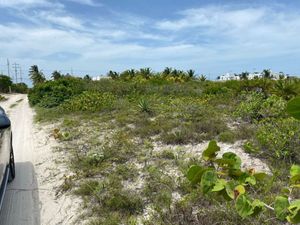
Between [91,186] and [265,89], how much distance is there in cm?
1142

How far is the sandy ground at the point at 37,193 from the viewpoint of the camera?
5016 millimetres

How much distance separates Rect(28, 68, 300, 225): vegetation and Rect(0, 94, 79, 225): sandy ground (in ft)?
0.96

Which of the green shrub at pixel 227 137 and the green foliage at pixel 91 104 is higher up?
the green shrub at pixel 227 137

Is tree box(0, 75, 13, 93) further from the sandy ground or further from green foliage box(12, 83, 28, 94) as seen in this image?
the sandy ground

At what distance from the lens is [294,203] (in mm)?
1077

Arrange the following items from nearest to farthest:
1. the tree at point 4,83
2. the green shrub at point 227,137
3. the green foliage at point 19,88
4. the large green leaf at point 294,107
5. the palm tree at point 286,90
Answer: the large green leaf at point 294,107 < the green shrub at point 227,137 < the palm tree at point 286,90 < the tree at point 4,83 < the green foliage at point 19,88

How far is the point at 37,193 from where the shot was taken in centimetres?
588

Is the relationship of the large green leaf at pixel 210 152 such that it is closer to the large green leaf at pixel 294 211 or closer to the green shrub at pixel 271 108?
the large green leaf at pixel 294 211

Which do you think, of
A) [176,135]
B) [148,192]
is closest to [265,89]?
[176,135]

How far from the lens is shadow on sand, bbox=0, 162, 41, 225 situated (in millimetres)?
4965

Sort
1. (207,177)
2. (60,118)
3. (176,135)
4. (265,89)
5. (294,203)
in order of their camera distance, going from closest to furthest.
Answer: (294,203) → (207,177) → (176,135) → (60,118) → (265,89)

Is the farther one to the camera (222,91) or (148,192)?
(222,91)

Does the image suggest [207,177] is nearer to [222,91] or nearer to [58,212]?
[58,212]

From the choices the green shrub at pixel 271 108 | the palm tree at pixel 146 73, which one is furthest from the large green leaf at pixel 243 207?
the palm tree at pixel 146 73
